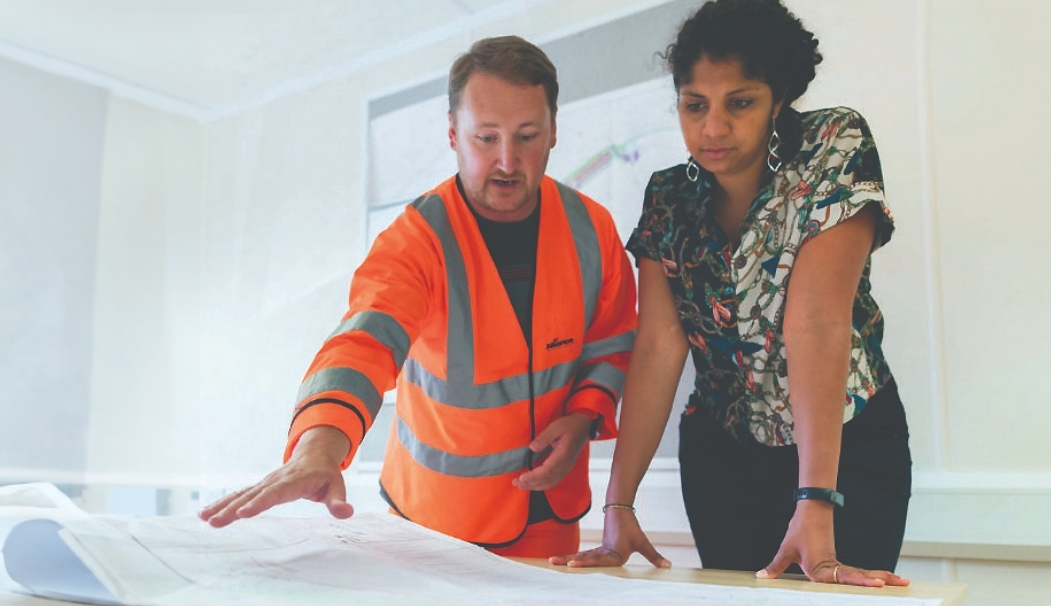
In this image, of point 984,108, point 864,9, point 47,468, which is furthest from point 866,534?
point 47,468

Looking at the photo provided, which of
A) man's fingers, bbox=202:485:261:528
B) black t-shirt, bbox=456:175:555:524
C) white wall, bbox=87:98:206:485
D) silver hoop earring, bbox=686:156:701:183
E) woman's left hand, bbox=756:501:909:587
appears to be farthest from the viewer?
white wall, bbox=87:98:206:485

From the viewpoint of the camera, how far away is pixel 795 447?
1147mm

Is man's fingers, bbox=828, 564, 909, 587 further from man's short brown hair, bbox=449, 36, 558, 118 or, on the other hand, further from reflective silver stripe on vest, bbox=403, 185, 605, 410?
man's short brown hair, bbox=449, 36, 558, 118

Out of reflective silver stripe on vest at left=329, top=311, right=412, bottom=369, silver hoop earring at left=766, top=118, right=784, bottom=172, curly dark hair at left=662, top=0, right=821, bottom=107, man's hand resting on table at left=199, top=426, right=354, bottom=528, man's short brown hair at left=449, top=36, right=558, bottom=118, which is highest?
man's short brown hair at left=449, top=36, right=558, bottom=118

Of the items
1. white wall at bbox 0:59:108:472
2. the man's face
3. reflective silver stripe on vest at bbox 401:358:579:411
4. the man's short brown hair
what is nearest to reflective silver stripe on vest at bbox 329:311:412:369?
reflective silver stripe on vest at bbox 401:358:579:411

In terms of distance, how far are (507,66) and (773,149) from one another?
453 mm

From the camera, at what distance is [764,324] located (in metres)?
1.13

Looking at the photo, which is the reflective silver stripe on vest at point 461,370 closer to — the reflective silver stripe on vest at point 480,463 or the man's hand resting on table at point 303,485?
the reflective silver stripe on vest at point 480,463

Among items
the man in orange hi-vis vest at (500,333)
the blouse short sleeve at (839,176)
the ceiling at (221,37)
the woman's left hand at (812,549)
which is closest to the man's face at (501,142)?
the man in orange hi-vis vest at (500,333)

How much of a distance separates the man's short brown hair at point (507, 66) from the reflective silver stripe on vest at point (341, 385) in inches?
22.3

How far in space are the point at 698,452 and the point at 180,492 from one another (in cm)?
205

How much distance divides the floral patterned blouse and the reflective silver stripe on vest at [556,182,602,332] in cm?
12

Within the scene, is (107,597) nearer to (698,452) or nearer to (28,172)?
(698,452)

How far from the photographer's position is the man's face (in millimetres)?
1341
